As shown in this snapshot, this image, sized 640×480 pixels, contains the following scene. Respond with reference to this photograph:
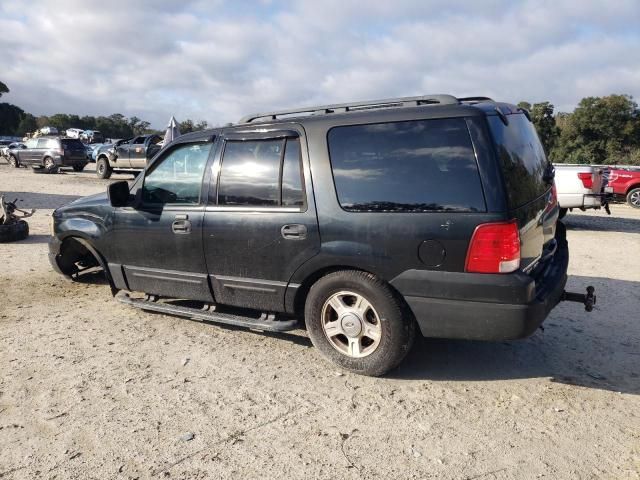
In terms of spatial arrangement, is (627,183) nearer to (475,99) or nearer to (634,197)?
(634,197)

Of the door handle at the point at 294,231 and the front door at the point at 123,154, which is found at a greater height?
the front door at the point at 123,154

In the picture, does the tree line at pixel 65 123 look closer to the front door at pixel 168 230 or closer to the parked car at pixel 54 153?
the parked car at pixel 54 153

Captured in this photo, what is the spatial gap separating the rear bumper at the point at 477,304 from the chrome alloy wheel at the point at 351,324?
1.10ft

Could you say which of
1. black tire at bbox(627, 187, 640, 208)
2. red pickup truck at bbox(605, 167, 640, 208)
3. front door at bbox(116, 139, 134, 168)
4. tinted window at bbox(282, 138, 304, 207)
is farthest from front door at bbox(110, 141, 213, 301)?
front door at bbox(116, 139, 134, 168)

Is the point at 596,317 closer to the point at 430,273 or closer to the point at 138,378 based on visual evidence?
the point at 430,273

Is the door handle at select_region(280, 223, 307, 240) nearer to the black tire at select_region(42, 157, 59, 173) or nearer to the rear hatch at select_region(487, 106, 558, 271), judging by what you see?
the rear hatch at select_region(487, 106, 558, 271)

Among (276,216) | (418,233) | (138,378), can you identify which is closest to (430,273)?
(418,233)

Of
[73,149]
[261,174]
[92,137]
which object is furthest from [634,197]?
[92,137]

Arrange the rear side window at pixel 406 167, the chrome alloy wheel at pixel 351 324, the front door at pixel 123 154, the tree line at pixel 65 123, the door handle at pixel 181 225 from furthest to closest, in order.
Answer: the tree line at pixel 65 123 → the front door at pixel 123 154 → the door handle at pixel 181 225 → the chrome alloy wheel at pixel 351 324 → the rear side window at pixel 406 167

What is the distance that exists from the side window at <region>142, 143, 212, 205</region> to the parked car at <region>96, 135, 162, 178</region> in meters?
17.2

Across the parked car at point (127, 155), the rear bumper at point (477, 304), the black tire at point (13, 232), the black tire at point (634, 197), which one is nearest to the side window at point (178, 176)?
the rear bumper at point (477, 304)

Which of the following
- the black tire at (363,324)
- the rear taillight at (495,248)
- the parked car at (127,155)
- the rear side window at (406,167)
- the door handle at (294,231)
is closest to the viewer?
the rear taillight at (495,248)

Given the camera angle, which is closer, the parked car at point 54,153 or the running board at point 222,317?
the running board at point 222,317

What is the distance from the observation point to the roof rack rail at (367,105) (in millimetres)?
3428
